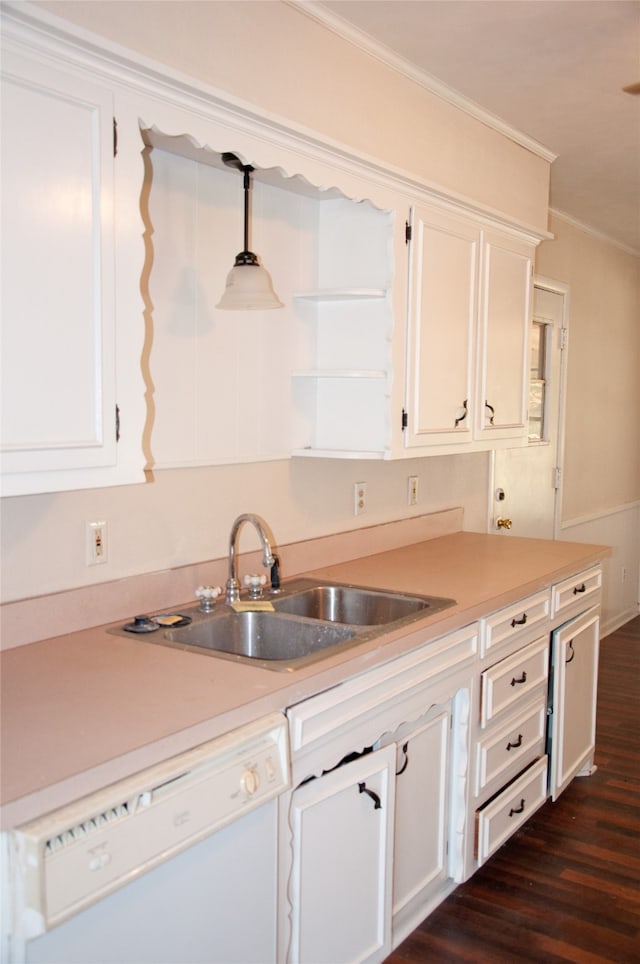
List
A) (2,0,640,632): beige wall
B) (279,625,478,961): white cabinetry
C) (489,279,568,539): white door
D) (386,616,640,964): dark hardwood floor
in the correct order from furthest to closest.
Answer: (489,279,568,539): white door, (386,616,640,964): dark hardwood floor, (2,0,640,632): beige wall, (279,625,478,961): white cabinetry

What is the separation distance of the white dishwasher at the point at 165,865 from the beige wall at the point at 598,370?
11.9ft

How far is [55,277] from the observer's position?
158 cm

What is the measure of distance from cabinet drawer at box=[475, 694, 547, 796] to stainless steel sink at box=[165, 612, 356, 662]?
0.67 m

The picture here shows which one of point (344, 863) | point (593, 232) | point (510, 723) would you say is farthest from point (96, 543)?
point (593, 232)

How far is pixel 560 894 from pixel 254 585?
1.32 metres

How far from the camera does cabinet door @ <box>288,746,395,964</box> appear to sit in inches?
71.4

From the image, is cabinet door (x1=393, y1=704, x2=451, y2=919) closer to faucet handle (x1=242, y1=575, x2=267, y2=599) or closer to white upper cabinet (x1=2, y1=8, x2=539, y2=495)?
faucet handle (x1=242, y1=575, x2=267, y2=599)

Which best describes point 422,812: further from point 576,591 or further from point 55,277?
point 55,277

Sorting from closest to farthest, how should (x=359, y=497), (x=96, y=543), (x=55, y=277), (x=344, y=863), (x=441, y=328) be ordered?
(x=55, y=277) < (x=344, y=863) < (x=96, y=543) < (x=441, y=328) < (x=359, y=497)

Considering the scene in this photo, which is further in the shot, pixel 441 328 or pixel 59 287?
pixel 441 328

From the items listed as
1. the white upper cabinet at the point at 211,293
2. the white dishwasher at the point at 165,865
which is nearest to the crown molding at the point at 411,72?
the white upper cabinet at the point at 211,293

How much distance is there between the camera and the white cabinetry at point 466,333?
107 inches

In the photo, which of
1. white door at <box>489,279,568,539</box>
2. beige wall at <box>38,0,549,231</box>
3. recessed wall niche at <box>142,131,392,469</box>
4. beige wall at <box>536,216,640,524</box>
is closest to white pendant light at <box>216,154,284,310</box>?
recessed wall niche at <box>142,131,392,469</box>

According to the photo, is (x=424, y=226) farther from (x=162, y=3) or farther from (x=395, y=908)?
(x=395, y=908)
